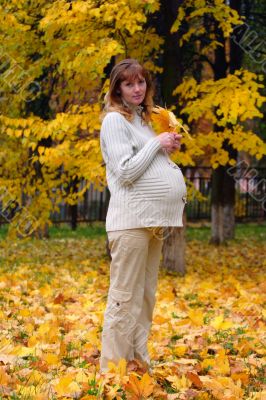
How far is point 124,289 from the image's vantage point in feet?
11.2

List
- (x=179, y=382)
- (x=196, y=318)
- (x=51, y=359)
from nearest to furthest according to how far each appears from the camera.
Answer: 1. (x=179, y=382)
2. (x=51, y=359)
3. (x=196, y=318)

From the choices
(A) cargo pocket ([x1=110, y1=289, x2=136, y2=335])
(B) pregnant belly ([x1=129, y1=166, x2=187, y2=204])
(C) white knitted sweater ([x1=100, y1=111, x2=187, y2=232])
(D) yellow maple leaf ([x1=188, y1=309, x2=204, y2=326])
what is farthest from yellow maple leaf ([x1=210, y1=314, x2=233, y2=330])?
(B) pregnant belly ([x1=129, y1=166, x2=187, y2=204])

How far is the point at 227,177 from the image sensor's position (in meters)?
13.8

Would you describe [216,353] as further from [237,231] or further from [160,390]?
[237,231]

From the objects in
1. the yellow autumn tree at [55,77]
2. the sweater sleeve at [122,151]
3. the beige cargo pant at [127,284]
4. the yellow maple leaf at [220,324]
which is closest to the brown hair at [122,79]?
the sweater sleeve at [122,151]

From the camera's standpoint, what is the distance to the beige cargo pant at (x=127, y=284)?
3.39m

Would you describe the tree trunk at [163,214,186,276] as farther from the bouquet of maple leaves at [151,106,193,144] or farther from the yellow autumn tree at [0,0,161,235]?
the bouquet of maple leaves at [151,106,193,144]

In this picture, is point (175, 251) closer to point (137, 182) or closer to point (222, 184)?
point (222, 184)

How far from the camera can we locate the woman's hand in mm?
3375

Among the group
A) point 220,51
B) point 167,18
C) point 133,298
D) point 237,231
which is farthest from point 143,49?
point 237,231

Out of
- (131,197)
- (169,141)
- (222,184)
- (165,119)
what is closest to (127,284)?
(131,197)

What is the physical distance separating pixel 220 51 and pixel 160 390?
30.9 ft

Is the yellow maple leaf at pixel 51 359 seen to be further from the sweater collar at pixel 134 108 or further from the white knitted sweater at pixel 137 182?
the sweater collar at pixel 134 108

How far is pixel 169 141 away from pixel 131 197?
1.14 ft
